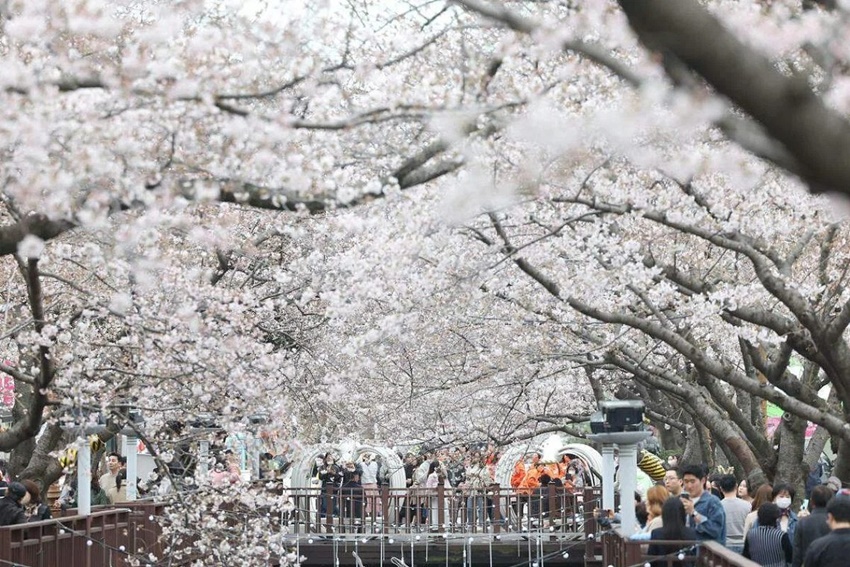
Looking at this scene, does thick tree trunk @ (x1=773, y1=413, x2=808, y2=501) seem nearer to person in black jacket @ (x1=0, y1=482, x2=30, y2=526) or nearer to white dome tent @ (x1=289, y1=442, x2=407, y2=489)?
white dome tent @ (x1=289, y1=442, x2=407, y2=489)

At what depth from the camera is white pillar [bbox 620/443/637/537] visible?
1383 centimetres

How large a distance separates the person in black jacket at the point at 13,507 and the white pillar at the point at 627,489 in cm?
625

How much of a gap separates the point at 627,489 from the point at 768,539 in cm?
295

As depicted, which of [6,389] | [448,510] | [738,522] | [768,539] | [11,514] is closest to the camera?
[768,539]

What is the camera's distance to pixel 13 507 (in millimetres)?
13555

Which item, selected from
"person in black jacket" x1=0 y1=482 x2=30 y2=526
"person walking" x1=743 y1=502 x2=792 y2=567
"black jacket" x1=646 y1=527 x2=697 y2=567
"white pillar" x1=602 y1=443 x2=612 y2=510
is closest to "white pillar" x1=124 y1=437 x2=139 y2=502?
"person in black jacket" x1=0 y1=482 x2=30 y2=526

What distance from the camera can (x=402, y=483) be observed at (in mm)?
26672

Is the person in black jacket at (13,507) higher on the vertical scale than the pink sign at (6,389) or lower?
lower

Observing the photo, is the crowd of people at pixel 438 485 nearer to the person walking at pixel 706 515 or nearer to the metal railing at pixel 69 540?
the metal railing at pixel 69 540

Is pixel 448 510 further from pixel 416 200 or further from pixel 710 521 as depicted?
pixel 416 200

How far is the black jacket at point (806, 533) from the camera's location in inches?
392

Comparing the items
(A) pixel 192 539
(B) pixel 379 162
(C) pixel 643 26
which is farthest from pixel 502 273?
(C) pixel 643 26

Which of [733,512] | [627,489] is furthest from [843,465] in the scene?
[627,489]

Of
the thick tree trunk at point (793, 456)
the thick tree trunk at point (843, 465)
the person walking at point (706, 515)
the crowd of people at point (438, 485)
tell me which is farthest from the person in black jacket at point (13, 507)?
the thick tree trunk at point (793, 456)
